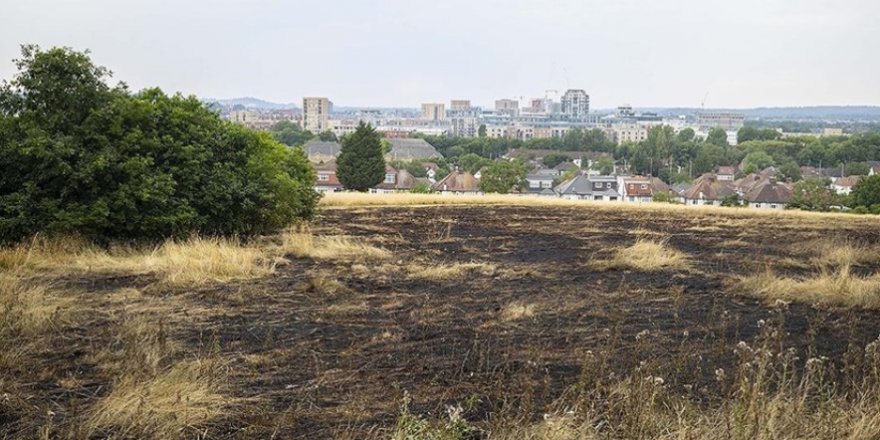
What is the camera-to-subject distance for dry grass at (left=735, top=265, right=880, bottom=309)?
959 centimetres

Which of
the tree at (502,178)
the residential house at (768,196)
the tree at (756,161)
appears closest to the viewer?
the tree at (502,178)

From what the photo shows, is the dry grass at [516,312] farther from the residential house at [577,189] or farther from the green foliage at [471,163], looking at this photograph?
the green foliage at [471,163]

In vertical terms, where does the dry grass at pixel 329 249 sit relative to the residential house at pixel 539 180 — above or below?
above

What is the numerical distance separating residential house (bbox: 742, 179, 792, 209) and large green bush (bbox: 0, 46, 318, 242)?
48.3m

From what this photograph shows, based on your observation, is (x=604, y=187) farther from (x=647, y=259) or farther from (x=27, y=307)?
(x=27, y=307)

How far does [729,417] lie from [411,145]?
118773 mm

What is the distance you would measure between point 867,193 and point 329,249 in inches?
1616

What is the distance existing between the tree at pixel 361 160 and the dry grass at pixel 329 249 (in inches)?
1346

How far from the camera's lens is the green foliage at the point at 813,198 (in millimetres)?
47316

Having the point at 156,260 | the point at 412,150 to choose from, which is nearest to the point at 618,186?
the point at 412,150

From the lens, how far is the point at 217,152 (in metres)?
15.2

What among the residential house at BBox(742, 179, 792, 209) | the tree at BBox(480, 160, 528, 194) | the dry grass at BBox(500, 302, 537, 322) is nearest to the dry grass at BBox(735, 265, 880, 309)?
the dry grass at BBox(500, 302, 537, 322)

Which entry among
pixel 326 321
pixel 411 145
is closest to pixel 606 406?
pixel 326 321

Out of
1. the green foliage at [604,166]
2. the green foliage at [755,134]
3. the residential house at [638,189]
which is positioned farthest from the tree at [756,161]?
the green foliage at [755,134]
